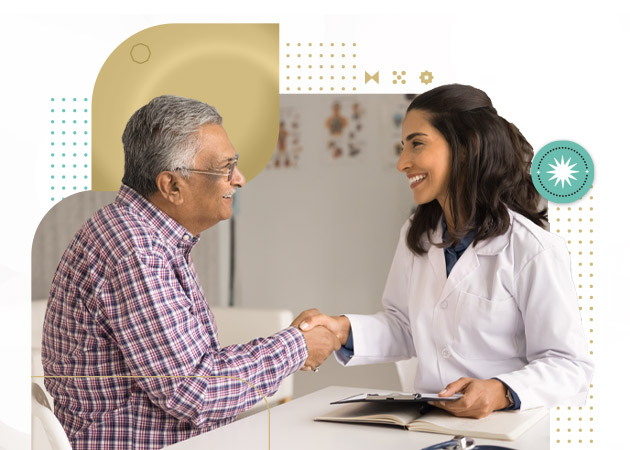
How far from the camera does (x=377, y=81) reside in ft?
4.89

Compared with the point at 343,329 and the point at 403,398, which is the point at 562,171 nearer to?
the point at 343,329

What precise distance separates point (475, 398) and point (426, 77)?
2.32 feet

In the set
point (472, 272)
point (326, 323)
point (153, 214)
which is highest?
point (153, 214)

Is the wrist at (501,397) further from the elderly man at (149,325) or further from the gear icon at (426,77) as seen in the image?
the gear icon at (426,77)

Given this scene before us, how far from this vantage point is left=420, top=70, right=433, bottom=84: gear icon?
1488mm

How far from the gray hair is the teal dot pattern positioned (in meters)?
0.20

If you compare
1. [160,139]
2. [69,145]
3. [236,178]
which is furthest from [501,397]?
[69,145]

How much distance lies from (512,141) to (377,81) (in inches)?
12.0

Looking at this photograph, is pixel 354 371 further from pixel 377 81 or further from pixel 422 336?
pixel 377 81

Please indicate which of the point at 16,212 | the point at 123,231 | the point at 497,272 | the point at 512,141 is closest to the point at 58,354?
the point at 123,231

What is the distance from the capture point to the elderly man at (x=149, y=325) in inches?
45.0

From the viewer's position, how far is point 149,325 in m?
1.14

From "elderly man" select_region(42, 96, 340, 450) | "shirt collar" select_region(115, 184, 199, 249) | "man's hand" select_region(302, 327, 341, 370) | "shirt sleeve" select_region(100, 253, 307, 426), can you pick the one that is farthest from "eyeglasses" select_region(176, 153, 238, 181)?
"man's hand" select_region(302, 327, 341, 370)

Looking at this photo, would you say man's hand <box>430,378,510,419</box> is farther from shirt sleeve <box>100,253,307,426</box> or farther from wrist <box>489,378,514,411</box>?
shirt sleeve <box>100,253,307,426</box>
